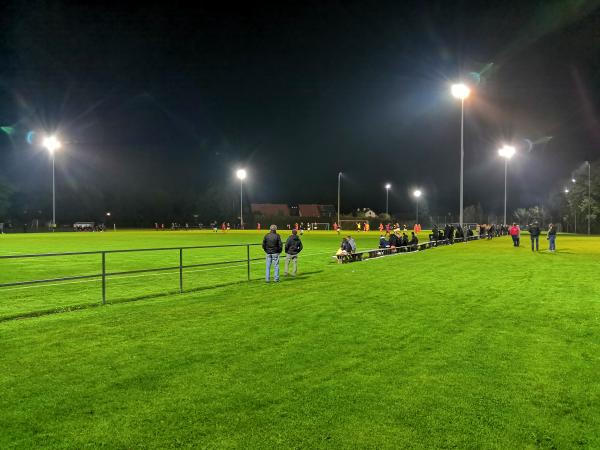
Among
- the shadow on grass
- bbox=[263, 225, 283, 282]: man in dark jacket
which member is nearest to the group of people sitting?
the shadow on grass

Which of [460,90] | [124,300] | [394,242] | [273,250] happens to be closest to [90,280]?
[124,300]

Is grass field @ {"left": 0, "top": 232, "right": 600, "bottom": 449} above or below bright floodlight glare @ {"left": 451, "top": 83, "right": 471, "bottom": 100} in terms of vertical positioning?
below

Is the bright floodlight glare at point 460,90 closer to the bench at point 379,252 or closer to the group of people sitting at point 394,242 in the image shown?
the bench at point 379,252

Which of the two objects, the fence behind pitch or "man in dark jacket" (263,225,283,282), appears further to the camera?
"man in dark jacket" (263,225,283,282)

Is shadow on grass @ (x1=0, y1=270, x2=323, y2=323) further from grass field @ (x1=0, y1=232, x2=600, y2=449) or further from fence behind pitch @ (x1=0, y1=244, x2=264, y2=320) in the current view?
grass field @ (x1=0, y1=232, x2=600, y2=449)

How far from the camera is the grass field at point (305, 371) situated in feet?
13.6

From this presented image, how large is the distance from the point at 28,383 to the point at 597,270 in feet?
61.4

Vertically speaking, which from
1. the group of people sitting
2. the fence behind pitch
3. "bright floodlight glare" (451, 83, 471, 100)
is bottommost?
the fence behind pitch

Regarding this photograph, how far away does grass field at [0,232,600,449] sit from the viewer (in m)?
4.14

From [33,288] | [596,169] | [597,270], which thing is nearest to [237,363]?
[33,288]

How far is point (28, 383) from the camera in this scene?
537cm

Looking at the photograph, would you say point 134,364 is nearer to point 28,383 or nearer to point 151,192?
point 28,383

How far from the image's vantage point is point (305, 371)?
579 cm

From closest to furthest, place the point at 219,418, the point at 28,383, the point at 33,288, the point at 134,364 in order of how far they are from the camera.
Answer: the point at 219,418
the point at 28,383
the point at 134,364
the point at 33,288
